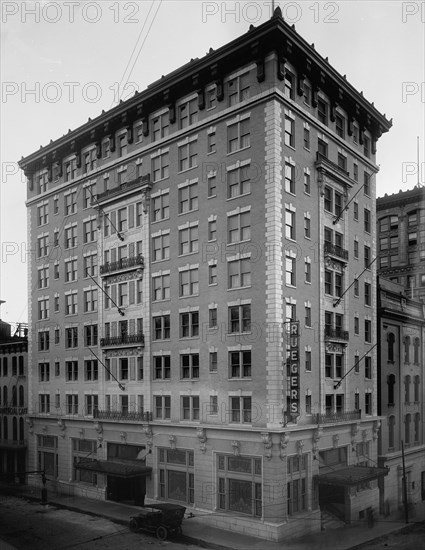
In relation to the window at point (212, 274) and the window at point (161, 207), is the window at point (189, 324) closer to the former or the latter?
the window at point (212, 274)

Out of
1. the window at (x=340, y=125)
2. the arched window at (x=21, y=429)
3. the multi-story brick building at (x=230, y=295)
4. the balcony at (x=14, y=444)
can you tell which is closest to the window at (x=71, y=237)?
the multi-story brick building at (x=230, y=295)

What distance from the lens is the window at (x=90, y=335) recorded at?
4919 cm

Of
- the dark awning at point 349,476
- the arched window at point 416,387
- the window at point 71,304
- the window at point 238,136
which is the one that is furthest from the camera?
the arched window at point 416,387

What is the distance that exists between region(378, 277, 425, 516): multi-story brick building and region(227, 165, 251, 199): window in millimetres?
17064

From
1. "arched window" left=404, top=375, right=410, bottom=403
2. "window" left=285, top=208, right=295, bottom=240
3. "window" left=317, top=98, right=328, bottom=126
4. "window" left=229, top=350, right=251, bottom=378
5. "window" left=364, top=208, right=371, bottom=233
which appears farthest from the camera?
"arched window" left=404, top=375, right=410, bottom=403

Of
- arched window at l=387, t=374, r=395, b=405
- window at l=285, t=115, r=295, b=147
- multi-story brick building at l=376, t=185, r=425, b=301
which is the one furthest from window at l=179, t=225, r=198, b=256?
multi-story brick building at l=376, t=185, r=425, b=301

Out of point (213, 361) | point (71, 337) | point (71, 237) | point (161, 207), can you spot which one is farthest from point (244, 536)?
point (71, 237)

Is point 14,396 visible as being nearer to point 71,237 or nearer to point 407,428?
point 71,237

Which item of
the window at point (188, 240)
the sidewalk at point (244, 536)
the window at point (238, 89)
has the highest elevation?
the window at point (238, 89)

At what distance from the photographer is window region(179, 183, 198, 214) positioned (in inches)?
1641

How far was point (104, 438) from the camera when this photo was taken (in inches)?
1834

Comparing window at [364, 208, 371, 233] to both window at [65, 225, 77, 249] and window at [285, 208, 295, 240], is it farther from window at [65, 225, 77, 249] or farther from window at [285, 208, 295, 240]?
window at [65, 225, 77, 249]

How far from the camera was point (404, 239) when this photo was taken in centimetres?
7062

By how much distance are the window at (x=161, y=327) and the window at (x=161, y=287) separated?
1.45m
